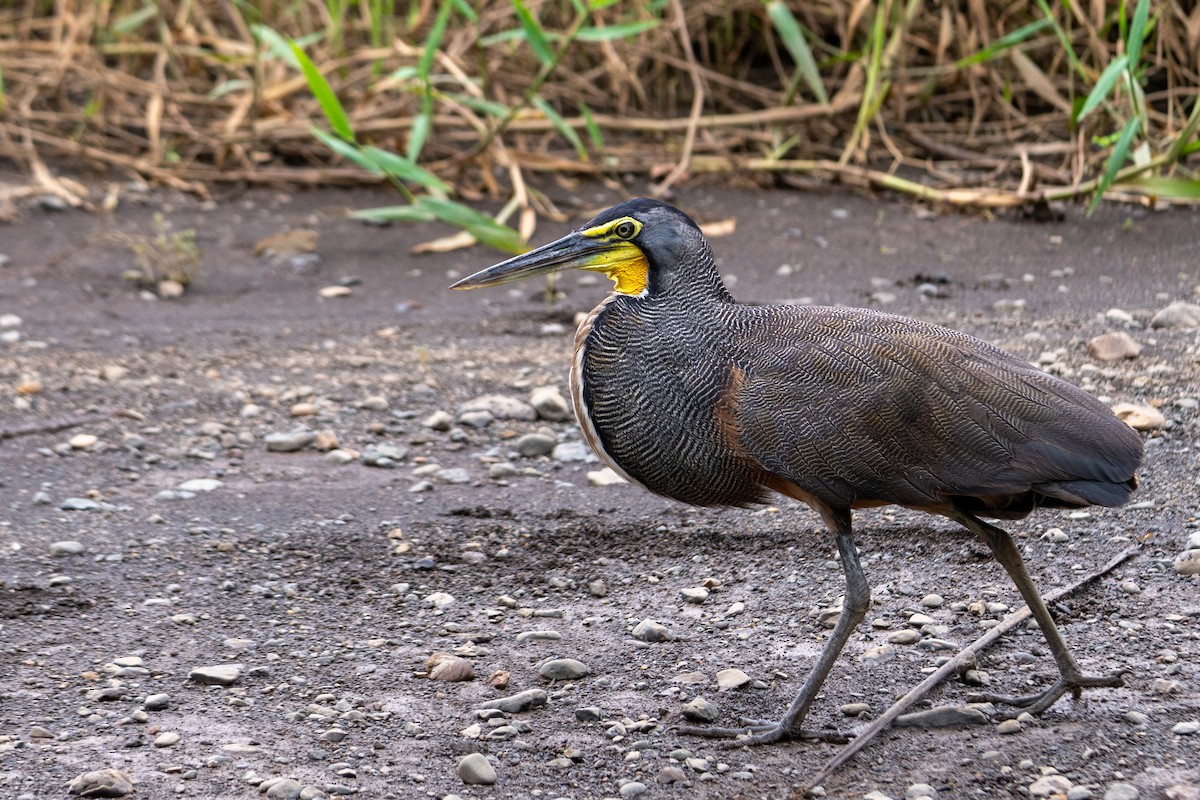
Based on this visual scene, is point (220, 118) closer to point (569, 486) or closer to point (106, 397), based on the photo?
point (106, 397)

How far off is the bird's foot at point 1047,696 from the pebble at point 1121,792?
407 mm

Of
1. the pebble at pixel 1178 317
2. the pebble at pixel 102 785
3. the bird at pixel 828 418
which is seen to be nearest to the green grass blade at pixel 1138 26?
the pebble at pixel 1178 317

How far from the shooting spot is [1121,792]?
2.71 m

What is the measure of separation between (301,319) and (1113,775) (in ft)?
14.7

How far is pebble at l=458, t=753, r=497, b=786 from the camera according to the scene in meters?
2.95

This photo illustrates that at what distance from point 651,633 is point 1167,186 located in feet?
11.8

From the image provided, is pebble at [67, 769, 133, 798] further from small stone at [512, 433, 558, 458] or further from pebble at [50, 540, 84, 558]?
small stone at [512, 433, 558, 458]

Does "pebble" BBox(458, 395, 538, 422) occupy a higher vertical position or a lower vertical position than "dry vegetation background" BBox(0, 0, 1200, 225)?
lower

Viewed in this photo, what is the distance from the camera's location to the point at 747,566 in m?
4.02

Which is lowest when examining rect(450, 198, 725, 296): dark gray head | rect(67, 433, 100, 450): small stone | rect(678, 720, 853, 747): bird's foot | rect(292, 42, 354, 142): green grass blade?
rect(67, 433, 100, 450): small stone

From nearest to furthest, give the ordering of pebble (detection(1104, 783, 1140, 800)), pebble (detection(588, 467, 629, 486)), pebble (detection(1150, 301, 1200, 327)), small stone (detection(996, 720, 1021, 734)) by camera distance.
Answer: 1. pebble (detection(1104, 783, 1140, 800))
2. small stone (detection(996, 720, 1021, 734))
3. pebble (detection(588, 467, 629, 486))
4. pebble (detection(1150, 301, 1200, 327))

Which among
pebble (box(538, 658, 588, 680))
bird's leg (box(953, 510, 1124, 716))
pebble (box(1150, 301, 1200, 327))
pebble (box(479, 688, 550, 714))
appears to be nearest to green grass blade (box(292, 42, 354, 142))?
pebble (box(538, 658, 588, 680))

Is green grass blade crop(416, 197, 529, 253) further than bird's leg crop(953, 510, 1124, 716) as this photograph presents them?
Yes

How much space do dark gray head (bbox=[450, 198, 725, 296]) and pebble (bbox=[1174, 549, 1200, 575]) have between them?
1.47 m
